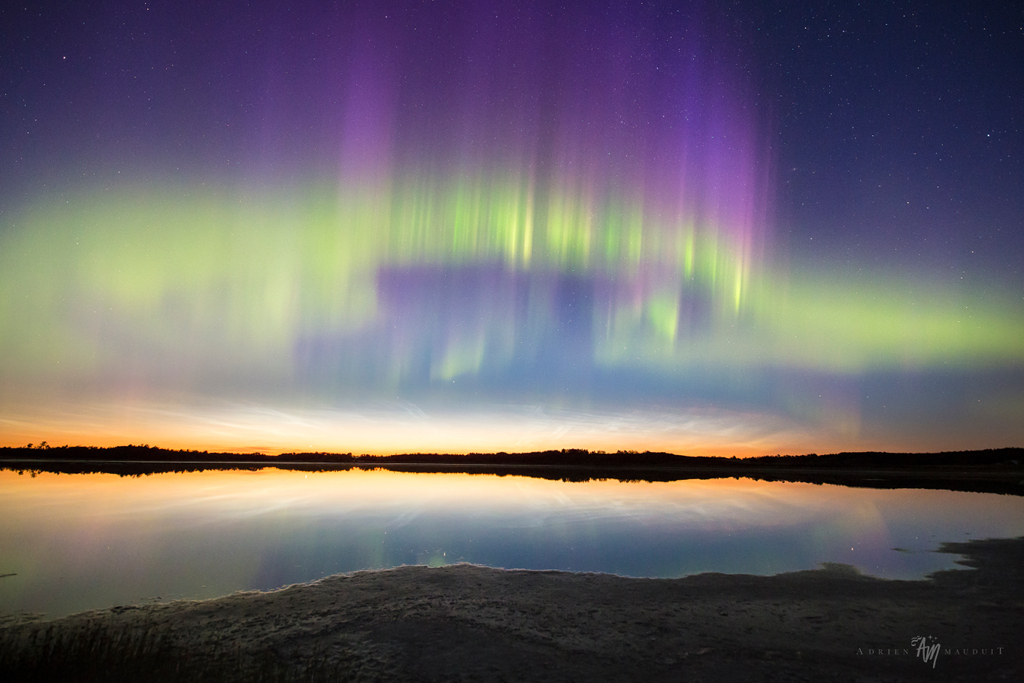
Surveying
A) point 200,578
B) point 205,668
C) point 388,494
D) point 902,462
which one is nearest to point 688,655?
point 205,668

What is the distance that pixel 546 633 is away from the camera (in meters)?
9.77

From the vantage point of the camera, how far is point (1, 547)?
58.3ft

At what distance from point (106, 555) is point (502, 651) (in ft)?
46.2

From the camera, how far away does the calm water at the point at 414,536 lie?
14547 mm

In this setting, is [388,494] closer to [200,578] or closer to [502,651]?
[200,578]
